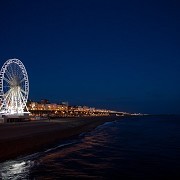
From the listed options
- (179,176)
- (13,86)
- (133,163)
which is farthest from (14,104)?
(179,176)

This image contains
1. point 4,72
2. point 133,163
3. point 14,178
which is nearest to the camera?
point 14,178

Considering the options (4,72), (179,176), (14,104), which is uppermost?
(4,72)

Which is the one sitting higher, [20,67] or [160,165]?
[20,67]

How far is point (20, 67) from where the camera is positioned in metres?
68.8

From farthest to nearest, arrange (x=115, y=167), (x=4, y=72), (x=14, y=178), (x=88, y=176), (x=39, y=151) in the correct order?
(x=4, y=72), (x=39, y=151), (x=115, y=167), (x=88, y=176), (x=14, y=178)

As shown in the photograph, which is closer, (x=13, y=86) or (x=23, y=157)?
(x=23, y=157)

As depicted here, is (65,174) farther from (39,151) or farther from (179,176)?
(39,151)

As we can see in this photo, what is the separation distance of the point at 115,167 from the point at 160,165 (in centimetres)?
361

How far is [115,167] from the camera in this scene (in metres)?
22.7

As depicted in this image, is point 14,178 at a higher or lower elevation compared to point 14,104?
lower

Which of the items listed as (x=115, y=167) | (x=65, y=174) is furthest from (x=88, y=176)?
(x=115, y=167)

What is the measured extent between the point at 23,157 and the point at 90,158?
17.8 feet

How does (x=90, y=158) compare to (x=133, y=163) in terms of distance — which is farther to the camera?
(x=90, y=158)

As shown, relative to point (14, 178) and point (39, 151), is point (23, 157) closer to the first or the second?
point (39, 151)
